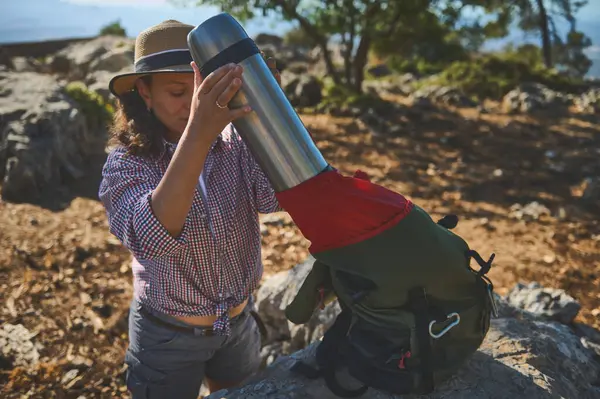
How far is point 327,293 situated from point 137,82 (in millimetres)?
1140

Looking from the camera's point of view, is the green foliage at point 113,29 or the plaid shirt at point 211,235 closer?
the plaid shirt at point 211,235

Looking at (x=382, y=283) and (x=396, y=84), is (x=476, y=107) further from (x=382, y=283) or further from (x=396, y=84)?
(x=382, y=283)

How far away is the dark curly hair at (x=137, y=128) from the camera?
6.22 feet

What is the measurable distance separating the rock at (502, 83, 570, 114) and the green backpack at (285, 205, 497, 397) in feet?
36.2

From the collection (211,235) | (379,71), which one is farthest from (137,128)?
(379,71)

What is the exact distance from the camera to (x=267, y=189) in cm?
212

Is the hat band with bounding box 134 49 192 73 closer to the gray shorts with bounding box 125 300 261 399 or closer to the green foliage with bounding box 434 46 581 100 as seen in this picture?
the gray shorts with bounding box 125 300 261 399

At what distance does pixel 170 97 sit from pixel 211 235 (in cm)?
57

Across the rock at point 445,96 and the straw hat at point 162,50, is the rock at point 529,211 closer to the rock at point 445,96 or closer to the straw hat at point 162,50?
the rock at point 445,96

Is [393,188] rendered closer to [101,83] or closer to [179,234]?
[179,234]

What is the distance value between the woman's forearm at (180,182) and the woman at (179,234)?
79mm

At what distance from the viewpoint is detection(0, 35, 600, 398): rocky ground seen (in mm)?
3934

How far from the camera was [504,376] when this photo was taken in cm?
204

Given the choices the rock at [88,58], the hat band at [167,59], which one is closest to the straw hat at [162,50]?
the hat band at [167,59]
